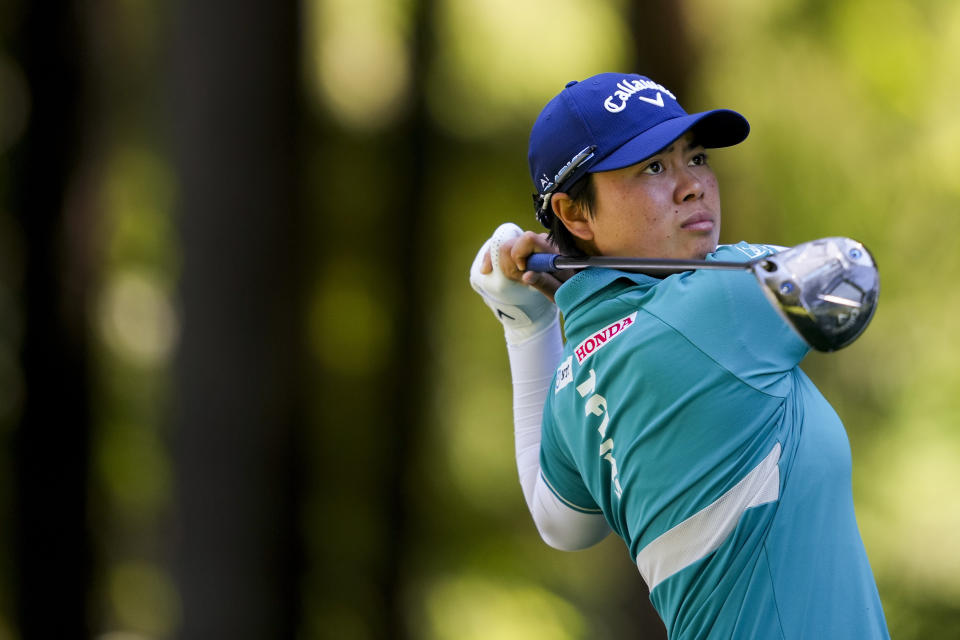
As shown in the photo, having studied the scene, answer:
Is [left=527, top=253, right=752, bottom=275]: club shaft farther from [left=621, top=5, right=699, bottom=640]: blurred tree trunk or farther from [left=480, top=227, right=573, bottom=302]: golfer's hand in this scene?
[left=621, top=5, right=699, bottom=640]: blurred tree trunk

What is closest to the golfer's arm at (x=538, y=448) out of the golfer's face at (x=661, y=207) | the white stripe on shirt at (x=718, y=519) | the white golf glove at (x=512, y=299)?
the white golf glove at (x=512, y=299)

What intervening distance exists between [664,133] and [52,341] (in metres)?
7.05

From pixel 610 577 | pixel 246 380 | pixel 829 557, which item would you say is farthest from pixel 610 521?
pixel 610 577

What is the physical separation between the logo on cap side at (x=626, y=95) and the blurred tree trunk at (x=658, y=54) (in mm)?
3408

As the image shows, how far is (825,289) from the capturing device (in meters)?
1.44

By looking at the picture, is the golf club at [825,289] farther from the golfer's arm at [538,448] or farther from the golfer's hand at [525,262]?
the golfer's arm at [538,448]

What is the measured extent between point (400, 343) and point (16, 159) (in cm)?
340

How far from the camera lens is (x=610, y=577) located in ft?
18.8

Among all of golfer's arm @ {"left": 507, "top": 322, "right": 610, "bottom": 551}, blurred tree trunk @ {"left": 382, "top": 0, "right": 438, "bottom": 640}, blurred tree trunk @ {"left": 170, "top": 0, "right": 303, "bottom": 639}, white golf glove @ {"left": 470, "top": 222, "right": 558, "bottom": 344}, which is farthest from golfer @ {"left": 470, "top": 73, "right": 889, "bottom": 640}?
blurred tree trunk @ {"left": 382, "top": 0, "right": 438, "bottom": 640}

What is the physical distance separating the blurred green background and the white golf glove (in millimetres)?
2966

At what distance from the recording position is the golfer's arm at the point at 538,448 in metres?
2.09

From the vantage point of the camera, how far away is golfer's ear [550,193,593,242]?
75.3 inches

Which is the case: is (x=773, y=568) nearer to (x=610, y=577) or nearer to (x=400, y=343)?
(x=610, y=577)

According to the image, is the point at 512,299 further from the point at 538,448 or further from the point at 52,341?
the point at 52,341
